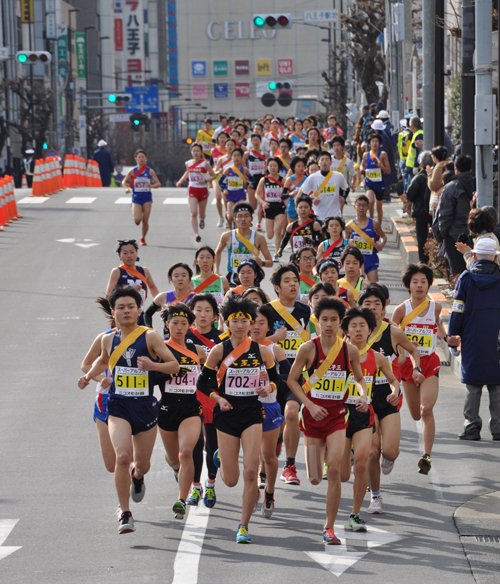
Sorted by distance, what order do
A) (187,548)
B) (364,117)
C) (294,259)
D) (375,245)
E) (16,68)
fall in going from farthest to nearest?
1. (16,68)
2. (364,117)
3. (375,245)
4. (294,259)
5. (187,548)

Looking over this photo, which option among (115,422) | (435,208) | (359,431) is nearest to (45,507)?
(115,422)

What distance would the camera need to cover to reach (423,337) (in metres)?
9.80

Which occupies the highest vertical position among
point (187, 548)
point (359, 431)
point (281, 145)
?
point (281, 145)

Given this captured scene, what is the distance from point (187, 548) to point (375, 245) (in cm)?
734

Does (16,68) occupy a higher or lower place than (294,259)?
higher

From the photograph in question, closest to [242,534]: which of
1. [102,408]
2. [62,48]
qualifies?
[102,408]

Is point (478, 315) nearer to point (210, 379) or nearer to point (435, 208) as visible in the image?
point (210, 379)

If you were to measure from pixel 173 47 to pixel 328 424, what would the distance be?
121167 mm

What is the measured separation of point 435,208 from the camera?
53.2ft

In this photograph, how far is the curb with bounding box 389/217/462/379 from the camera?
13656 millimetres

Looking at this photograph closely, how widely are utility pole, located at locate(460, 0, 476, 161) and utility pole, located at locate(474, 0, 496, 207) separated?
3147 millimetres

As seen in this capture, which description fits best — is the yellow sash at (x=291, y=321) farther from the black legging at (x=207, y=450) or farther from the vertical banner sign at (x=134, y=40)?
the vertical banner sign at (x=134, y=40)

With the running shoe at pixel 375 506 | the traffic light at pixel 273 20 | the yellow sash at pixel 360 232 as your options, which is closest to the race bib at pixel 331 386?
the running shoe at pixel 375 506

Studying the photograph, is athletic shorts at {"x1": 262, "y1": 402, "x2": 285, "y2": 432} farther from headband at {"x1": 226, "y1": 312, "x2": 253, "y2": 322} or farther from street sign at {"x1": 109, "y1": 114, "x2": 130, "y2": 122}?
street sign at {"x1": 109, "y1": 114, "x2": 130, "y2": 122}
